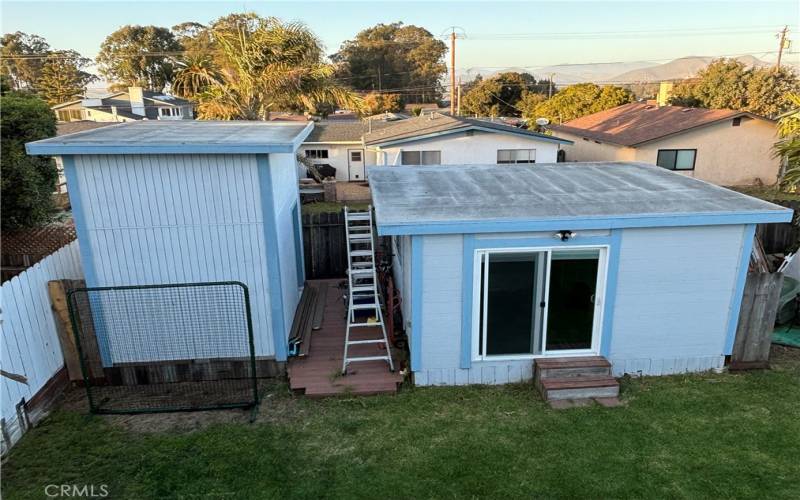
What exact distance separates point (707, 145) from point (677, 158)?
1.37 m

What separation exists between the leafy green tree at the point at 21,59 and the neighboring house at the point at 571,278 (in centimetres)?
7507

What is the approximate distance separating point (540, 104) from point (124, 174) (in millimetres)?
39813

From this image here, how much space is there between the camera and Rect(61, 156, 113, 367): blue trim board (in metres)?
6.48

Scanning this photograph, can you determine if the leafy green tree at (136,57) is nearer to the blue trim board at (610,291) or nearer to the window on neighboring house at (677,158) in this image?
the window on neighboring house at (677,158)

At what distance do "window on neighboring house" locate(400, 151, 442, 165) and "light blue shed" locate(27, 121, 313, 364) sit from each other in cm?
1119

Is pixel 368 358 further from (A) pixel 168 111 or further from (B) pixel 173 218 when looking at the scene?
(A) pixel 168 111

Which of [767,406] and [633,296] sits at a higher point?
[633,296]

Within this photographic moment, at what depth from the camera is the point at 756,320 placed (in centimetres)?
722

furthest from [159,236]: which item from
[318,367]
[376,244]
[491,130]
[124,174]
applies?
[491,130]

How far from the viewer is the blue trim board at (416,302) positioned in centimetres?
648

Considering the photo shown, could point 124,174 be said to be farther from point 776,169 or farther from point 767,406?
point 776,169

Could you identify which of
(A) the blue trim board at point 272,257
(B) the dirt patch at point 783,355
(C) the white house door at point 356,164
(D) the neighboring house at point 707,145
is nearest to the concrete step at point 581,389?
(B) the dirt patch at point 783,355

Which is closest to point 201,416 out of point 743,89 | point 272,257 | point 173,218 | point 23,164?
point 272,257

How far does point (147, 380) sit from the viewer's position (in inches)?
289
